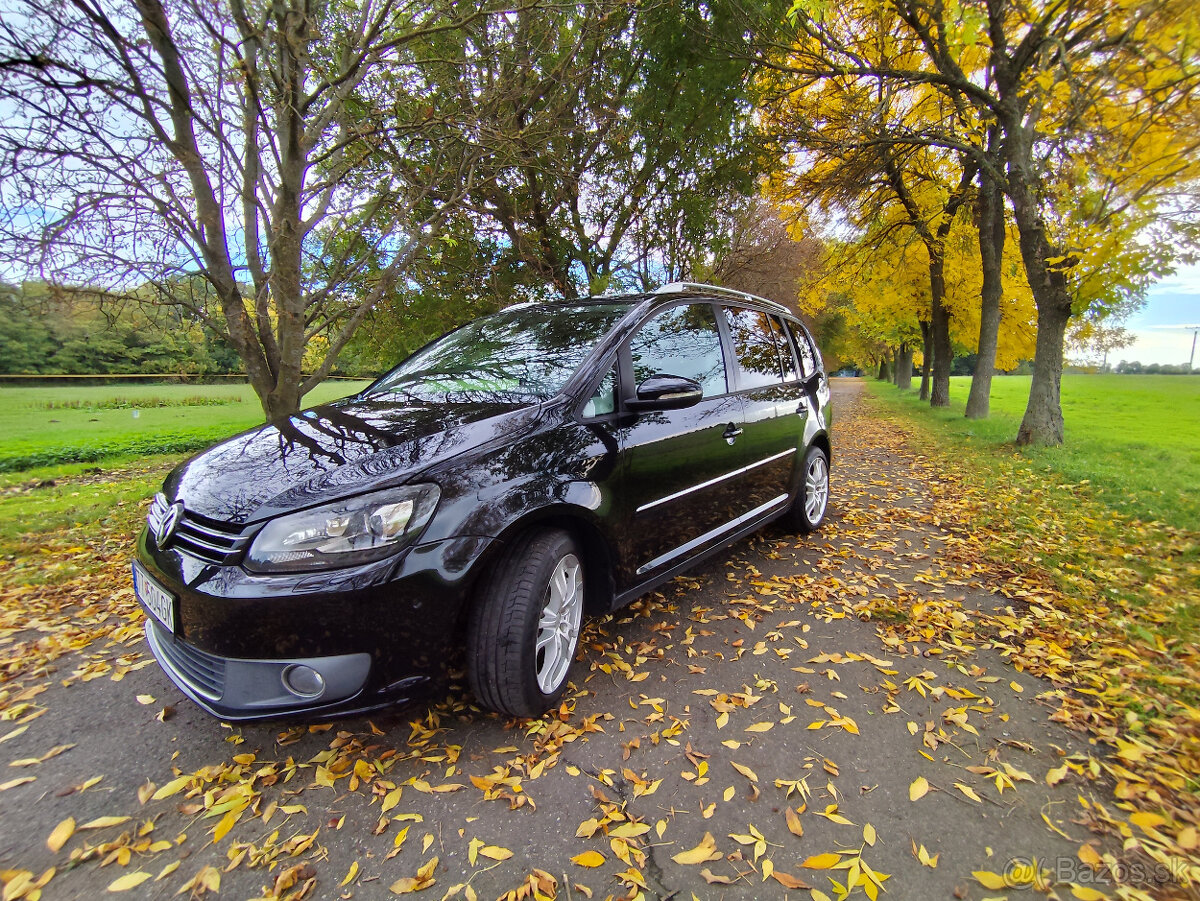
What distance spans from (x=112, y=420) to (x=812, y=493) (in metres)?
20.5

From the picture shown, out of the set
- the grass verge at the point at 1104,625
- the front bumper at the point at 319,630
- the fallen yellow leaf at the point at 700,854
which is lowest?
the fallen yellow leaf at the point at 700,854

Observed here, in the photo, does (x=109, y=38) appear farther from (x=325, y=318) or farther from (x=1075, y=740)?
(x=1075, y=740)

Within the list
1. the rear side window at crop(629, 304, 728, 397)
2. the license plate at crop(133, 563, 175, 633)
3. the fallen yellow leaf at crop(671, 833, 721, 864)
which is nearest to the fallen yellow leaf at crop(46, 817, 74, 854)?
the license plate at crop(133, 563, 175, 633)

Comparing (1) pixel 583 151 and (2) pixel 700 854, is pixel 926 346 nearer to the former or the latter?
(1) pixel 583 151

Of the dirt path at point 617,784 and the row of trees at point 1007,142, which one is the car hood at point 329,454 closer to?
the dirt path at point 617,784

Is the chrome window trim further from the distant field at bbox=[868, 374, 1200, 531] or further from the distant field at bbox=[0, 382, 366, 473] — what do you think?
the distant field at bbox=[0, 382, 366, 473]

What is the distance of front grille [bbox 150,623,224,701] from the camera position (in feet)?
6.12

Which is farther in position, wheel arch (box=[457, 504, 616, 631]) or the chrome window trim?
the chrome window trim

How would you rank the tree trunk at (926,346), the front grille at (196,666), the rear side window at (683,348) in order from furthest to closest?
the tree trunk at (926,346)
the rear side window at (683,348)
the front grille at (196,666)

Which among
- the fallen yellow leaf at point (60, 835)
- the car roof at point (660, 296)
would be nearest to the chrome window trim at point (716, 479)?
the car roof at point (660, 296)

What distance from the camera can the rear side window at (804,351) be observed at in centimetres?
468

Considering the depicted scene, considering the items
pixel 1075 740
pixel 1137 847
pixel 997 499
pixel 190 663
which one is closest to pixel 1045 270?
pixel 997 499

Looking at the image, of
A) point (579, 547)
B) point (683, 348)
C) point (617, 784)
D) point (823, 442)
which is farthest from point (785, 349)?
point (617, 784)

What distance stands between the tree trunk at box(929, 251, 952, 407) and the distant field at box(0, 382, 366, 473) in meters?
15.8
